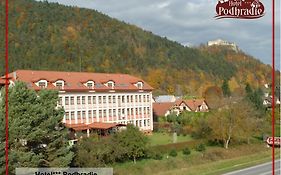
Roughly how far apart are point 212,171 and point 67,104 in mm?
16913

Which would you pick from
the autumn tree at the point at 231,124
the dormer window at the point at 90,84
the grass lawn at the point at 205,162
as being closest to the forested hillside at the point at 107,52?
the dormer window at the point at 90,84

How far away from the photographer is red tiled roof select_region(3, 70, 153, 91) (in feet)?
131

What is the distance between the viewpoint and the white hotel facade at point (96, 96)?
135 ft

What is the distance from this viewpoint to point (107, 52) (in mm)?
106812

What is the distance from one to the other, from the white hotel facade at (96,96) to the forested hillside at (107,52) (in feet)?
126

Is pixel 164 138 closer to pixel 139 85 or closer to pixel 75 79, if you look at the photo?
pixel 139 85

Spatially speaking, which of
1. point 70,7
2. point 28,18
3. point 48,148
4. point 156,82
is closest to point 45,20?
point 28,18

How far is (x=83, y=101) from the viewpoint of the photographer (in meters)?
43.8

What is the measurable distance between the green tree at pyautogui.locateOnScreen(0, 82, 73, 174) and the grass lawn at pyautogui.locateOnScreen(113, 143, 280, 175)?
262 inches

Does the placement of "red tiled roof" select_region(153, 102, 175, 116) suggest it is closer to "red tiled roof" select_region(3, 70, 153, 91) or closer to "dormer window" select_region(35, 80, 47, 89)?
"red tiled roof" select_region(3, 70, 153, 91)

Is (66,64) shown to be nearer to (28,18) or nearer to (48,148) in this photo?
(28,18)

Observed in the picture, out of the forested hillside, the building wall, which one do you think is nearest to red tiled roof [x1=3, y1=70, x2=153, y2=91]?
the building wall

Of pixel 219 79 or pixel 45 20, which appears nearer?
pixel 45 20

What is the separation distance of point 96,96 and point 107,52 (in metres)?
62.4
